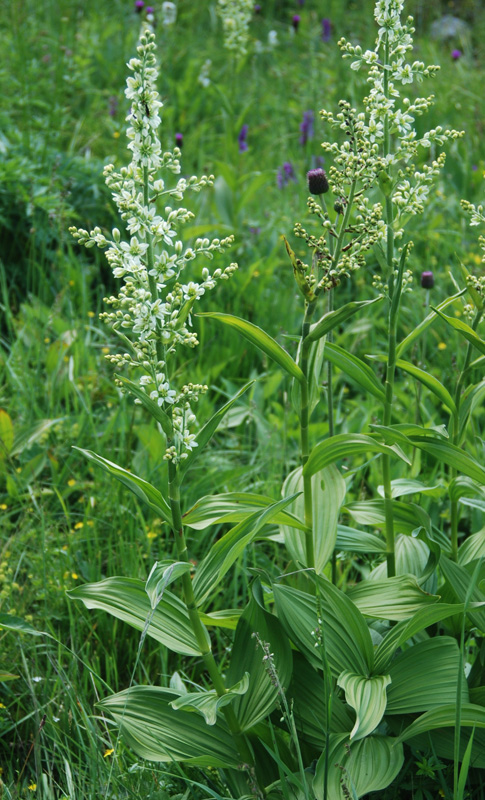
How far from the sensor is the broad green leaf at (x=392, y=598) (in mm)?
1814

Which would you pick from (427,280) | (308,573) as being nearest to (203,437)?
(308,573)

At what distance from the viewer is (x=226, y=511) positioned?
174 centimetres

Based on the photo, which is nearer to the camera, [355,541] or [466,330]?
[466,330]

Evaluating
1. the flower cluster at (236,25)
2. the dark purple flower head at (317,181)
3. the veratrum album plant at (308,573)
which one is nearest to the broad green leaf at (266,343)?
the veratrum album plant at (308,573)

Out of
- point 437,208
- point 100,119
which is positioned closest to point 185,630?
point 437,208

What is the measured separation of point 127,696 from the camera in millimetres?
1737

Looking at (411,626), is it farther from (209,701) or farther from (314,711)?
(209,701)

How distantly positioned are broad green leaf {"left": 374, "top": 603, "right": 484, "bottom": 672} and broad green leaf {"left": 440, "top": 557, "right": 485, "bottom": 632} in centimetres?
6

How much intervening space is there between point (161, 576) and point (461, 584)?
0.72m

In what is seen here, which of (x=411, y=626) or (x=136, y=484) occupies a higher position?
(x=136, y=484)

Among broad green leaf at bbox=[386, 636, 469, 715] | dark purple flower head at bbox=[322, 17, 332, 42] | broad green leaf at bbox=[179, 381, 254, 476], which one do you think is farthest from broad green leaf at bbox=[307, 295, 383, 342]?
A: dark purple flower head at bbox=[322, 17, 332, 42]

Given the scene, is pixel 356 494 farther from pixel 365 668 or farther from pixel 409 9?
pixel 409 9

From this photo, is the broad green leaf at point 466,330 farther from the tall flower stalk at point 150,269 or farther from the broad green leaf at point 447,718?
the broad green leaf at point 447,718

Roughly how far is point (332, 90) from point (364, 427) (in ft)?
13.3
